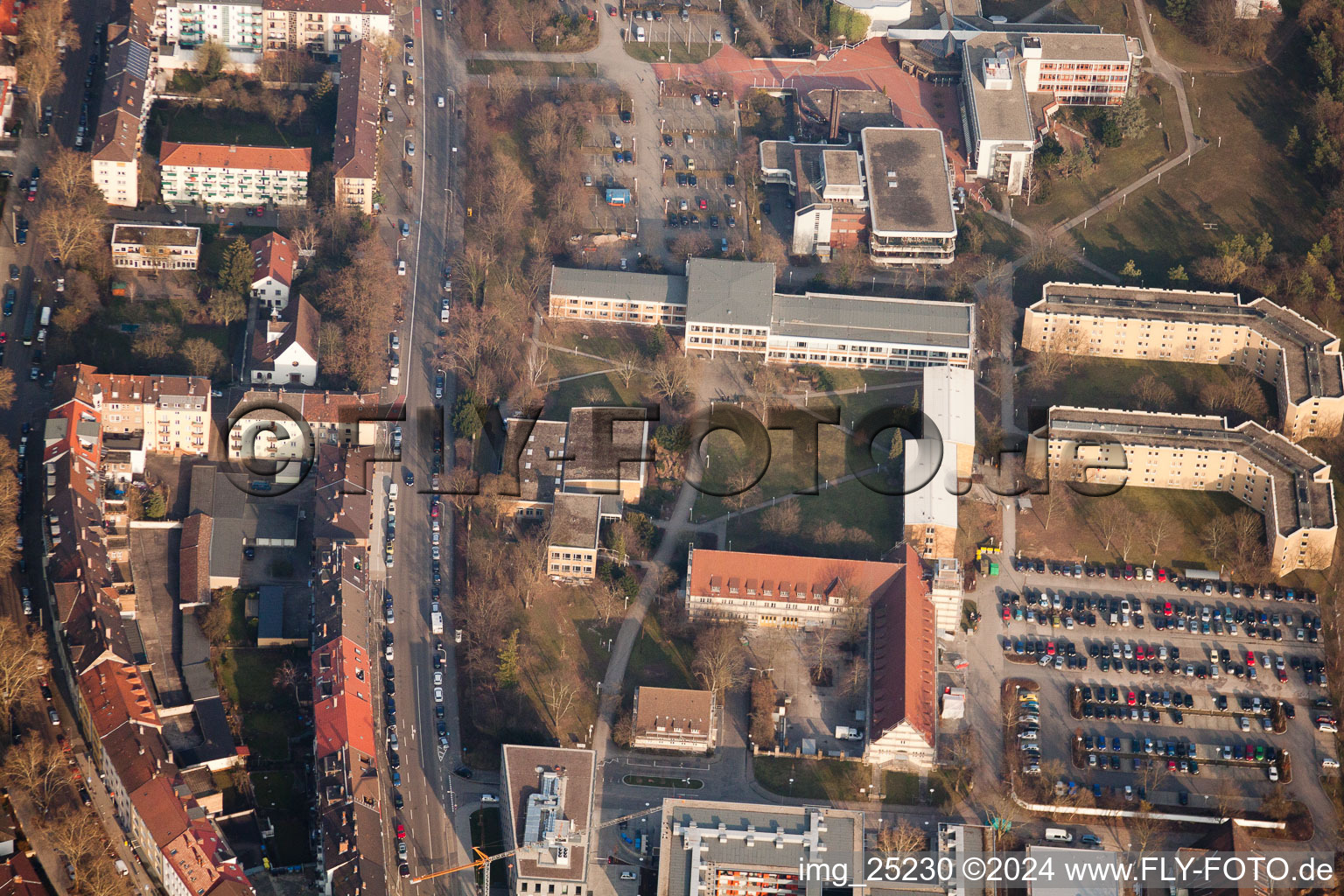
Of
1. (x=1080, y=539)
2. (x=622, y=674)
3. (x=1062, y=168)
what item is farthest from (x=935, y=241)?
(x=622, y=674)

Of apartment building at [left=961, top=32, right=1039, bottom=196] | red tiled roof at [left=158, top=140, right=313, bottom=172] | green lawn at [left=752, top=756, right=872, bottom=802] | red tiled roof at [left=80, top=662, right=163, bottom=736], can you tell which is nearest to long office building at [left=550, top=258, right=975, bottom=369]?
apartment building at [left=961, top=32, right=1039, bottom=196]

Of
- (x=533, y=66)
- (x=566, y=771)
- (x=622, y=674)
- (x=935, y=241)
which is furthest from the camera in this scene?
(x=533, y=66)

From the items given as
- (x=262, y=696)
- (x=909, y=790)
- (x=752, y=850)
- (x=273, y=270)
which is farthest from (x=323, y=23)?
(x=752, y=850)

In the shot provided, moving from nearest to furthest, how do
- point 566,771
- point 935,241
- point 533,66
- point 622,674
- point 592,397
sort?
point 566,771, point 622,674, point 592,397, point 935,241, point 533,66

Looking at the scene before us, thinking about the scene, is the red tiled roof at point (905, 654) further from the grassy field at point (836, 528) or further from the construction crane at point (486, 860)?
the construction crane at point (486, 860)

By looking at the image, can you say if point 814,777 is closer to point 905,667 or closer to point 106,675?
point 905,667

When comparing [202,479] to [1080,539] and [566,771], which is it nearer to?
[566,771]
